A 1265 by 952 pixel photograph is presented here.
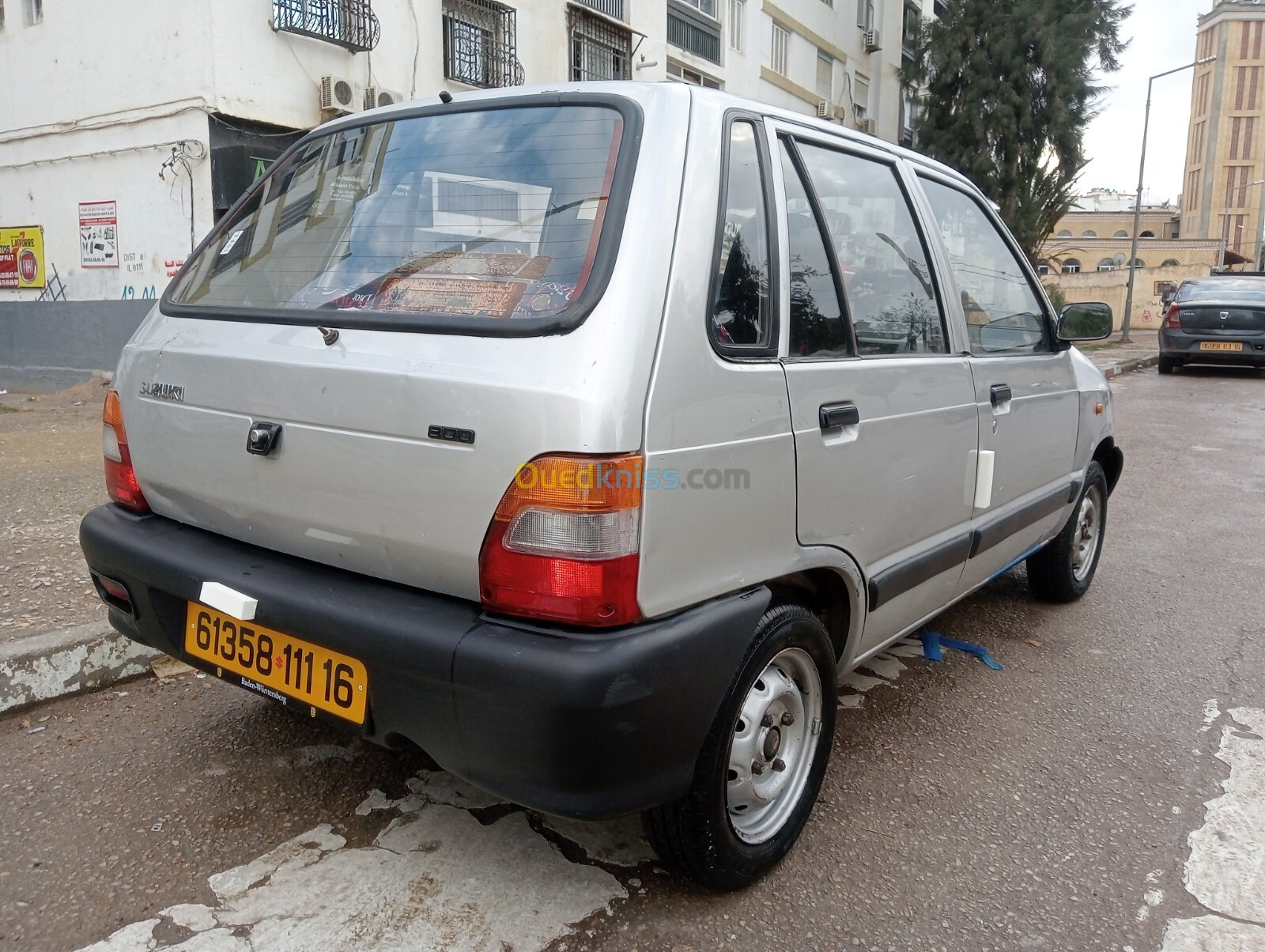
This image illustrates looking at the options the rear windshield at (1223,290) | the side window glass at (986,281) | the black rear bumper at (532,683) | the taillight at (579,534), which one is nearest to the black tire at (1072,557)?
the side window glass at (986,281)

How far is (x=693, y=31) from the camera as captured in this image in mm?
19188

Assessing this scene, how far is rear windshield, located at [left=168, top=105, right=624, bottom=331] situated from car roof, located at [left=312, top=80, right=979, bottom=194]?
1.8 inches

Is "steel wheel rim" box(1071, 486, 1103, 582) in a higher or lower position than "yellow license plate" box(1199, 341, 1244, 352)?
lower

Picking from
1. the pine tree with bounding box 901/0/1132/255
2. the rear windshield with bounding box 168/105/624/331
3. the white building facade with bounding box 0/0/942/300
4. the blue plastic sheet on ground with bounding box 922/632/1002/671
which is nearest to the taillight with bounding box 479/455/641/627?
the rear windshield with bounding box 168/105/624/331

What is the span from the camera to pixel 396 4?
39.8 feet

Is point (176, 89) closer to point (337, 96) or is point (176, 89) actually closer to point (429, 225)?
point (337, 96)

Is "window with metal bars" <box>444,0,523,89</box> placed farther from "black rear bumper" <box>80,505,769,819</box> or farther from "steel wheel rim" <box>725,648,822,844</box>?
"black rear bumper" <box>80,505,769,819</box>

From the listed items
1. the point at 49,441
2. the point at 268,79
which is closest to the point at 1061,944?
the point at 49,441

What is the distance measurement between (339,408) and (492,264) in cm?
45

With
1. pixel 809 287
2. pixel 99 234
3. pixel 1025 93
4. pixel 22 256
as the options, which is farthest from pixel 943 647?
pixel 1025 93

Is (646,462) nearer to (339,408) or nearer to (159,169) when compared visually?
(339,408)

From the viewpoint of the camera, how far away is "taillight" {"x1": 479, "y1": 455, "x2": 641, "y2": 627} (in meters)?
1.78

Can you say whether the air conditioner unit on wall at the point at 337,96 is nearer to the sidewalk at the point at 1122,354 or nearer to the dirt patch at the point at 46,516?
the dirt patch at the point at 46,516

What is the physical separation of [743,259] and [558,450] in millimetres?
710
